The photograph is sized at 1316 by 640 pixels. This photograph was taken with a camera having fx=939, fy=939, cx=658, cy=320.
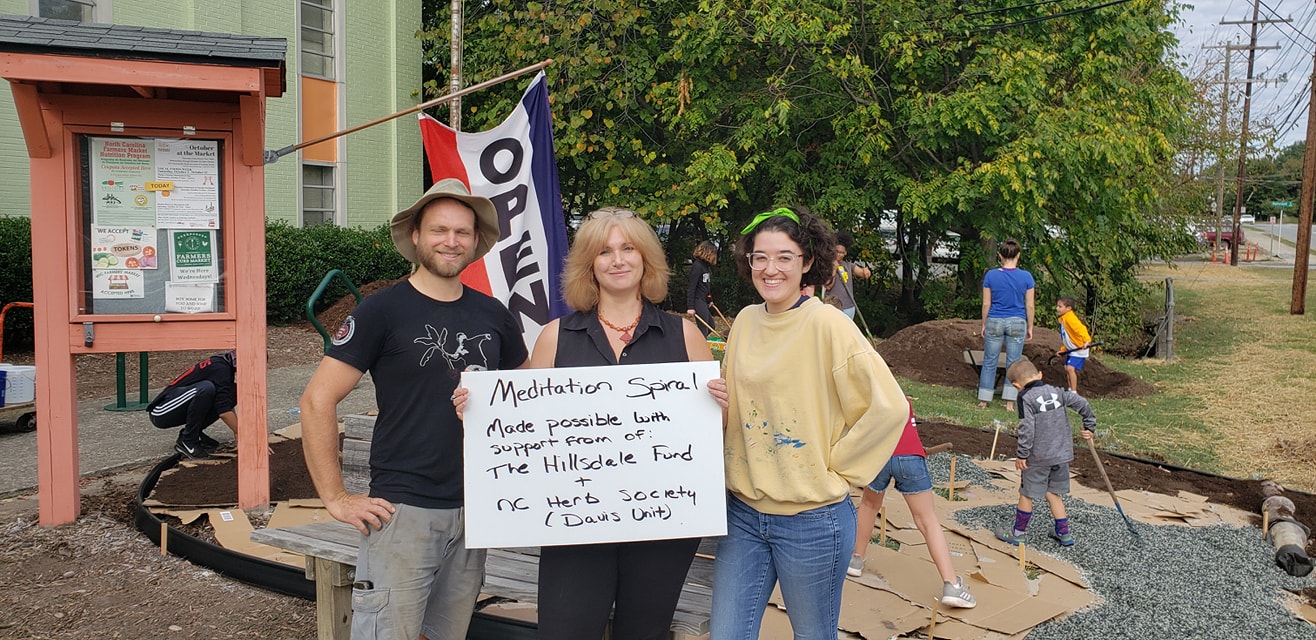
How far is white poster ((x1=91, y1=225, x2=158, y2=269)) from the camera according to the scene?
514 centimetres

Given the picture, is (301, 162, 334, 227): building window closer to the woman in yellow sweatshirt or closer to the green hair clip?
the green hair clip

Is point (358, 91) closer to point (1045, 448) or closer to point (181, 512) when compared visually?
point (181, 512)

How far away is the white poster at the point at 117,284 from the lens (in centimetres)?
514

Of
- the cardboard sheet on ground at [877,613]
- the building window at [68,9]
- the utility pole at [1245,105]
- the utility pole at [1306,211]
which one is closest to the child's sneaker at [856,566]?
the cardboard sheet on ground at [877,613]

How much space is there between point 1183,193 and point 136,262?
20.7 m

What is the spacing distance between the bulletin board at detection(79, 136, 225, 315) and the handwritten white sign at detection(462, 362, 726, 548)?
11.1 feet

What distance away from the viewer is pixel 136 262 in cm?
521

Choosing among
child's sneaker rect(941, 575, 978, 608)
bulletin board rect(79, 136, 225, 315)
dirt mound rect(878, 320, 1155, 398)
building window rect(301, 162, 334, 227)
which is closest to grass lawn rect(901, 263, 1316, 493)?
dirt mound rect(878, 320, 1155, 398)

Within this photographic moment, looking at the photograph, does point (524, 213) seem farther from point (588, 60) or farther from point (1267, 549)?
point (588, 60)

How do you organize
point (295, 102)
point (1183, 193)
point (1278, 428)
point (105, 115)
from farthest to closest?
point (1183, 193) < point (295, 102) < point (1278, 428) < point (105, 115)

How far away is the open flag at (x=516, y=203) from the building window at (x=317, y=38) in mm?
12313

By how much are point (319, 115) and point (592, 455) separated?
15436 mm

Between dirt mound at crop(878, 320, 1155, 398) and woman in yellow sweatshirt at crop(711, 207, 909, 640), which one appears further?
dirt mound at crop(878, 320, 1155, 398)

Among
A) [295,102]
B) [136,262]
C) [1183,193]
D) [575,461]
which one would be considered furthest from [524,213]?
[1183,193]
